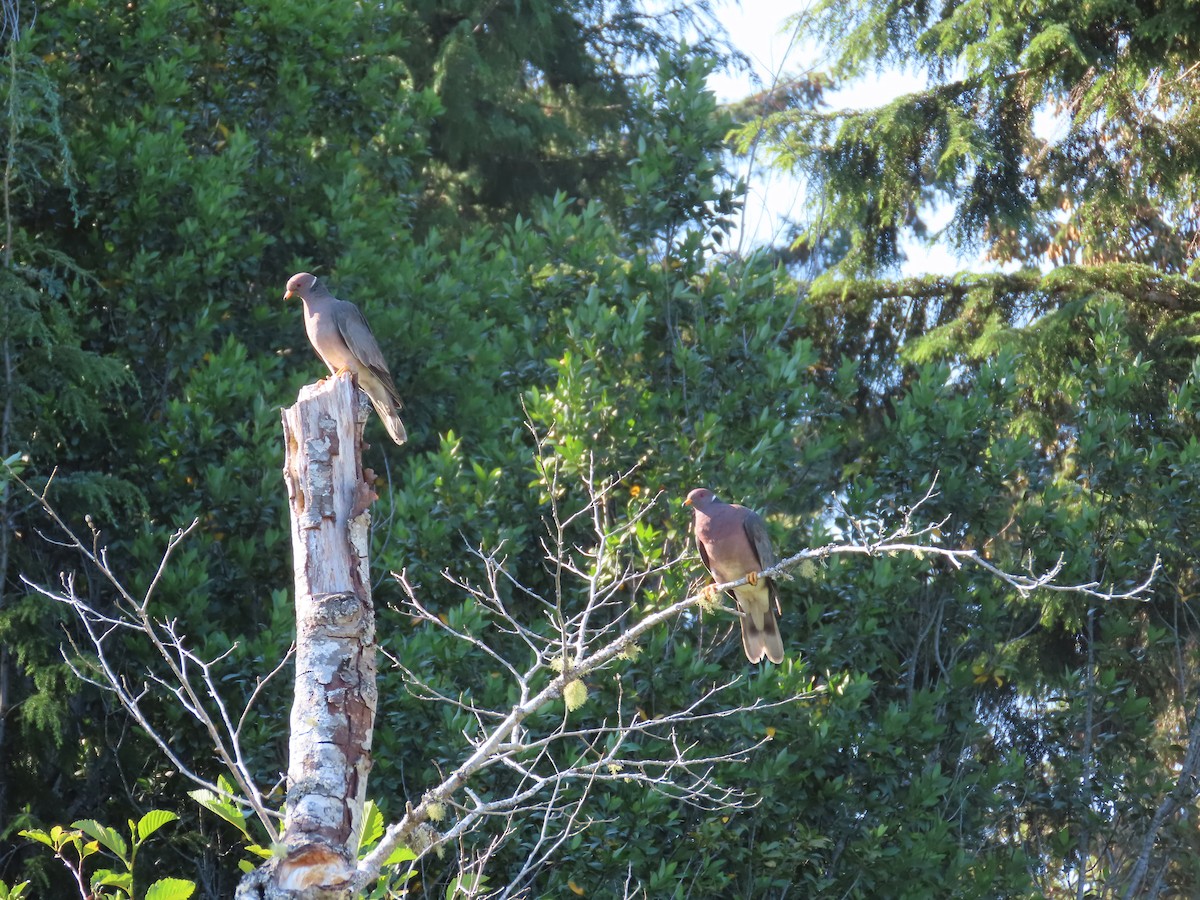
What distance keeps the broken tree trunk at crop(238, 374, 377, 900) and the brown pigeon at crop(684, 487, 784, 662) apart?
7.20 feet

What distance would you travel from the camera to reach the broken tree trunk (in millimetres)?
3348

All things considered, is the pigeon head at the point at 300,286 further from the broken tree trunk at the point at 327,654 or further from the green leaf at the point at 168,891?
the green leaf at the point at 168,891

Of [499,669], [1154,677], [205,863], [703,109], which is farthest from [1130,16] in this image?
[205,863]

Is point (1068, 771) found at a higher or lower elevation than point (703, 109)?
lower

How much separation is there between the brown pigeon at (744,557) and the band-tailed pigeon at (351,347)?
1435 mm

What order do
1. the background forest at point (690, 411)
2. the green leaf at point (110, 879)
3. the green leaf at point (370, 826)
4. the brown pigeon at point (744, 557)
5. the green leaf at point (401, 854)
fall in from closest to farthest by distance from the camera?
the green leaf at point (110, 879)
the green leaf at point (401, 854)
the green leaf at point (370, 826)
the brown pigeon at point (744, 557)
the background forest at point (690, 411)

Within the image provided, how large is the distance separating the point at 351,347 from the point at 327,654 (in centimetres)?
274

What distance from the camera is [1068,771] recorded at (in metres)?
7.61

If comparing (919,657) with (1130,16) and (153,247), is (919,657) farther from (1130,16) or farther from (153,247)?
(153,247)

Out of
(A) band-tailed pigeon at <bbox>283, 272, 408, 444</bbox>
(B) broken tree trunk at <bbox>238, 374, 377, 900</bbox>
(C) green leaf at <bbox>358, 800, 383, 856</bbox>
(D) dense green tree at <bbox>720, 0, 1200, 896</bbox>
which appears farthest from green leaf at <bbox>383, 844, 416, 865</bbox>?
(D) dense green tree at <bbox>720, 0, 1200, 896</bbox>

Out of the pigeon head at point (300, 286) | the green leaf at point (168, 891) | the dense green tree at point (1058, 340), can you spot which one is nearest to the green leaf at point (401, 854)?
the green leaf at point (168, 891)

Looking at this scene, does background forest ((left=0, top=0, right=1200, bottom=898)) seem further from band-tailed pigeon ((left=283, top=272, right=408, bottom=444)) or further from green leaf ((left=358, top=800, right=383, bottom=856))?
green leaf ((left=358, top=800, right=383, bottom=856))

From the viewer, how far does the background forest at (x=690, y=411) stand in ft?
23.3

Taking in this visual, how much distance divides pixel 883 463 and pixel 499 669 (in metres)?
2.45
